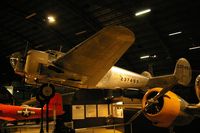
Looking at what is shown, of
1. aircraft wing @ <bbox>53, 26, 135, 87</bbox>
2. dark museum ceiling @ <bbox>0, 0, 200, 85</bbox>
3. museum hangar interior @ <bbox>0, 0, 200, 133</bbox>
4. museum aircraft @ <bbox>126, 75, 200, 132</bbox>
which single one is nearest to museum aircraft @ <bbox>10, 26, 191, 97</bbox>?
aircraft wing @ <bbox>53, 26, 135, 87</bbox>

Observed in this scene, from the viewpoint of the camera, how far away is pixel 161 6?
11.6 m

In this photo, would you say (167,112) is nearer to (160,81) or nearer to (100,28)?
(160,81)

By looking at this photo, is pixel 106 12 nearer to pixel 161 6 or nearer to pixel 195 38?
pixel 161 6

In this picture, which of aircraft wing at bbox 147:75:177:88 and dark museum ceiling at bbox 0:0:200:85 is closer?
aircraft wing at bbox 147:75:177:88

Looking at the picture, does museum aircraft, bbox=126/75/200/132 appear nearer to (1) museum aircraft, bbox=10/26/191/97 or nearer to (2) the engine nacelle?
(2) the engine nacelle

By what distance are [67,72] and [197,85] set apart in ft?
9.30

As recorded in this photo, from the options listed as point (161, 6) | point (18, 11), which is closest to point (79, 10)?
point (18, 11)

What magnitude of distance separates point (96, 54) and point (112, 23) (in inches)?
328

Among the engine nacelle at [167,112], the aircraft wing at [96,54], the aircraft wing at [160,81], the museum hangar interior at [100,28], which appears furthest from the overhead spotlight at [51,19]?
the engine nacelle at [167,112]

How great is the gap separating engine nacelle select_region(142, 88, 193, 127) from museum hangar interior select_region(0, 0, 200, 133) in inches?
150

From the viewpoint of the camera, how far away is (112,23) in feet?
43.4

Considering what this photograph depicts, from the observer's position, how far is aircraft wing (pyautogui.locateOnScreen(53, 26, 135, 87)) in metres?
4.61

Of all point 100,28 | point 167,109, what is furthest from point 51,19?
point 167,109

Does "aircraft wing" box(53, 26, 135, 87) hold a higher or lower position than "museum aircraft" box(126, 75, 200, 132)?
higher
